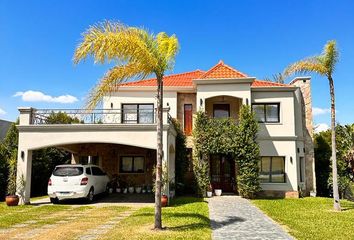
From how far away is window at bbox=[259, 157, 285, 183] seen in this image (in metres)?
21.2

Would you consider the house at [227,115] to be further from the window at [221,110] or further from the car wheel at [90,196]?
the car wheel at [90,196]

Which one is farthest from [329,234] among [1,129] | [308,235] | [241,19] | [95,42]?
[1,129]

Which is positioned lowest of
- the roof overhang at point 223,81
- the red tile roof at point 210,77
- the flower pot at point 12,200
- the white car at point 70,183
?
the flower pot at point 12,200

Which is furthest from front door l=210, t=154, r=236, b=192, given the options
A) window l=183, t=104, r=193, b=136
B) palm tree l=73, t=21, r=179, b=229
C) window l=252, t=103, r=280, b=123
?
palm tree l=73, t=21, r=179, b=229

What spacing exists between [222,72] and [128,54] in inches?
498

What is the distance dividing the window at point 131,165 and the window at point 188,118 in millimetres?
3757

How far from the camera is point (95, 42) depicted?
10.2 metres

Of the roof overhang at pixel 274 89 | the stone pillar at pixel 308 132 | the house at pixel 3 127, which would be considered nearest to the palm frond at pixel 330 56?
the roof overhang at pixel 274 89

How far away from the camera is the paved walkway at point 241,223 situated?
987 cm

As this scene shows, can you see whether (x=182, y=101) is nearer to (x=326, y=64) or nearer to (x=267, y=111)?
(x=267, y=111)

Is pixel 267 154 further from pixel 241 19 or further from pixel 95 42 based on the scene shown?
pixel 95 42

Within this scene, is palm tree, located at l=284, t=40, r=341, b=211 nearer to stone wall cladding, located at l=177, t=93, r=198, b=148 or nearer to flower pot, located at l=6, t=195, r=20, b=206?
stone wall cladding, located at l=177, t=93, r=198, b=148

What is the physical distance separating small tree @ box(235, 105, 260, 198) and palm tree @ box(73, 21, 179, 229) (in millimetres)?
9689

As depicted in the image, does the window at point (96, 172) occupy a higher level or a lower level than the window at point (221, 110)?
lower
